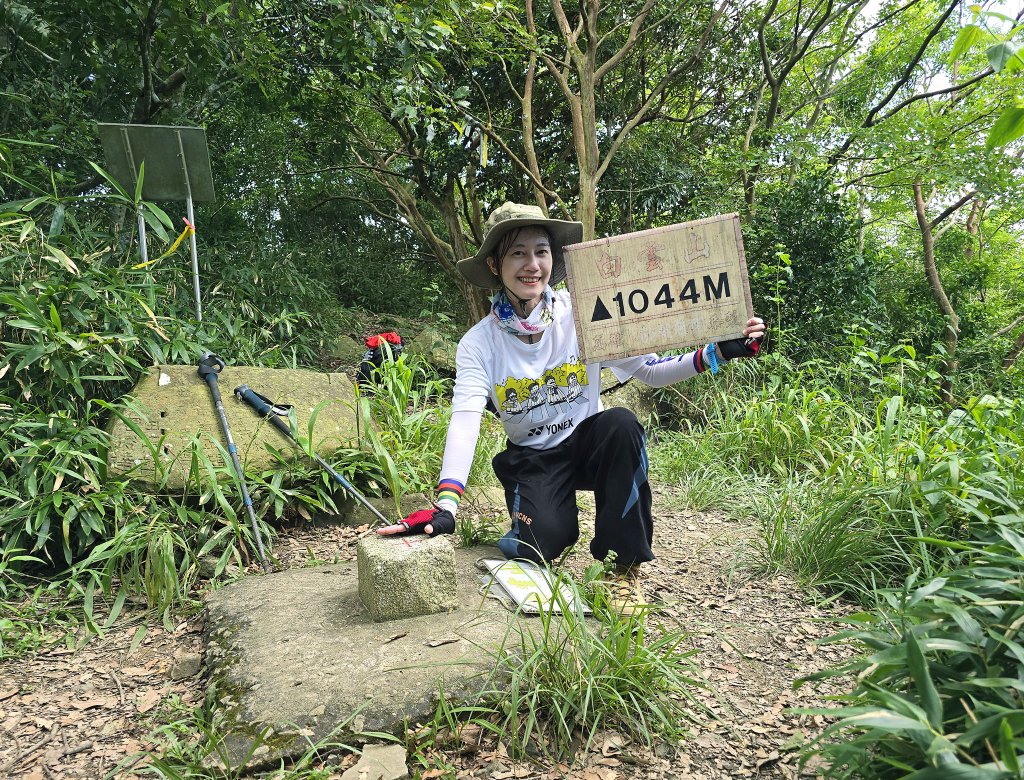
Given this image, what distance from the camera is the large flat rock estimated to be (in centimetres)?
170

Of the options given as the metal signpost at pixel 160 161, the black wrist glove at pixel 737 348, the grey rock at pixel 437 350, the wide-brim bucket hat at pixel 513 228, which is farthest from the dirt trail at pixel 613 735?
the grey rock at pixel 437 350

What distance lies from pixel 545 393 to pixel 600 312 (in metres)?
0.39

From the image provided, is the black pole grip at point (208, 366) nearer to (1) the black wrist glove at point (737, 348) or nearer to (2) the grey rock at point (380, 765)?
(2) the grey rock at point (380, 765)

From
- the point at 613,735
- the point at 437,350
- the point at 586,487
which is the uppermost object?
the point at 437,350

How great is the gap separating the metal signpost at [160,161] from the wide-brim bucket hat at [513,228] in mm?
2217

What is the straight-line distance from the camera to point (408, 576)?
6.86ft

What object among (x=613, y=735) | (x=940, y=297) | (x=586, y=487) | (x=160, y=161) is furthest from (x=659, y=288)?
(x=940, y=297)

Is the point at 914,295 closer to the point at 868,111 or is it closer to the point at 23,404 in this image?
the point at 868,111

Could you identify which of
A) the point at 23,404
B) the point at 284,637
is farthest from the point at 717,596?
the point at 23,404

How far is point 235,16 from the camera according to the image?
430cm

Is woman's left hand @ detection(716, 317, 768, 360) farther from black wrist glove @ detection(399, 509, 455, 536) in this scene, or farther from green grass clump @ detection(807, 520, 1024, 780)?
black wrist glove @ detection(399, 509, 455, 536)

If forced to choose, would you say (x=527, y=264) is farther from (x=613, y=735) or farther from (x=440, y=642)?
(x=613, y=735)

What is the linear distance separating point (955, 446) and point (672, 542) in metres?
1.21

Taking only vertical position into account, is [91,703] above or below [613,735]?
above
